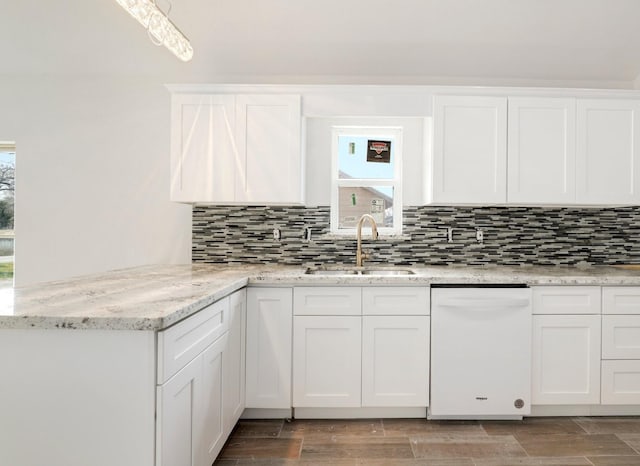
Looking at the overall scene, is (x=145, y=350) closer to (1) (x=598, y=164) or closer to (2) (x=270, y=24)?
(2) (x=270, y=24)

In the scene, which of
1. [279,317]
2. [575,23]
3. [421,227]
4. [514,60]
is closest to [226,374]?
[279,317]

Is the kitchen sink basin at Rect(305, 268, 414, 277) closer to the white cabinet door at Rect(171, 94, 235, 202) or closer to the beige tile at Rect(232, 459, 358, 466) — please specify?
the white cabinet door at Rect(171, 94, 235, 202)

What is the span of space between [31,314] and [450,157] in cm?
244

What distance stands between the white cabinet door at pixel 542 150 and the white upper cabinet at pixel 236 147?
4.94 ft

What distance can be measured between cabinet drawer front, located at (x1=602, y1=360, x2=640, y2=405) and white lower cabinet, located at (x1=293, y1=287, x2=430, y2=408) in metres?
1.11

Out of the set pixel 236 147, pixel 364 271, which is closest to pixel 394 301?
pixel 364 271

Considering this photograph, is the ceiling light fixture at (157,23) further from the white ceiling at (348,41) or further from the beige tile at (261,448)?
the beige tile at (261,448)

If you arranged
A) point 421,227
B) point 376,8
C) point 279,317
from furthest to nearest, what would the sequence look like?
1. point 421,227
2. point 376,8
3. point 279,317

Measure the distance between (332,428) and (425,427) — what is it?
551 millimetres

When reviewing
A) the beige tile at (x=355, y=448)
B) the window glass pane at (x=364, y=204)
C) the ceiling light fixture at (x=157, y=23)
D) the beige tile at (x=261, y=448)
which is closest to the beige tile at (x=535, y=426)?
the beige tile at (x=355, y=448)

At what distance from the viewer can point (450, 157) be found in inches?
105

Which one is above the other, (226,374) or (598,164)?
(598,164)

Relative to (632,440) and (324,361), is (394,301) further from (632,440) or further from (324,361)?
(632,440)

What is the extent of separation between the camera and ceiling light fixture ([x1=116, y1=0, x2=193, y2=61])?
163 cm
